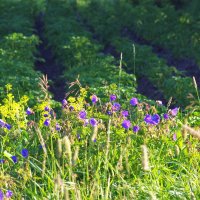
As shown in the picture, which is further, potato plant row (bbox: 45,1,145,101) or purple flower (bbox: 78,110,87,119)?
potato plant row (bbox: 45,1,145,101)

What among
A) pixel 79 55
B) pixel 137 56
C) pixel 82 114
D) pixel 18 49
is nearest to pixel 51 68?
pixel 18 49

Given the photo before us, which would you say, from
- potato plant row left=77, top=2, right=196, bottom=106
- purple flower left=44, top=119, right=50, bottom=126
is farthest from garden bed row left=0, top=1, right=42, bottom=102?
potato plant row left=77, top=2, right=196, bottom=106

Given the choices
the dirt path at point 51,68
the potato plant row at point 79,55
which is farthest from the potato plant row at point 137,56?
the dirt path at point 51,68

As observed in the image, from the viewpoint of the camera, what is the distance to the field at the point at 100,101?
15.1 feet

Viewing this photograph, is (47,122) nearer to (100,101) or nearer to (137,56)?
(100,101)

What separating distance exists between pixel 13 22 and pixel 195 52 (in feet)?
12.3

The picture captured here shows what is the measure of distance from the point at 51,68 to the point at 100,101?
601 centimetres

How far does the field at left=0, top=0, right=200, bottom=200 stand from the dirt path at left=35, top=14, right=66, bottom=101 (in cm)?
2

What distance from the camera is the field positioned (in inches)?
182

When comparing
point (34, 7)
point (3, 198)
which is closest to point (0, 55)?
point (34, 7)

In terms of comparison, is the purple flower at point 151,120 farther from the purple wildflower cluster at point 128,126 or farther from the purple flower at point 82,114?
the purple flower at point 82,114

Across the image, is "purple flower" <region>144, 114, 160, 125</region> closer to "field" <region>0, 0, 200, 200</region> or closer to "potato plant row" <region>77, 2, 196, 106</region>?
"field" <region>0, 0, 200, 200</region>

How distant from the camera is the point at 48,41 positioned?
12.9m

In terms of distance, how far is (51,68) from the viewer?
11836 millimetres
